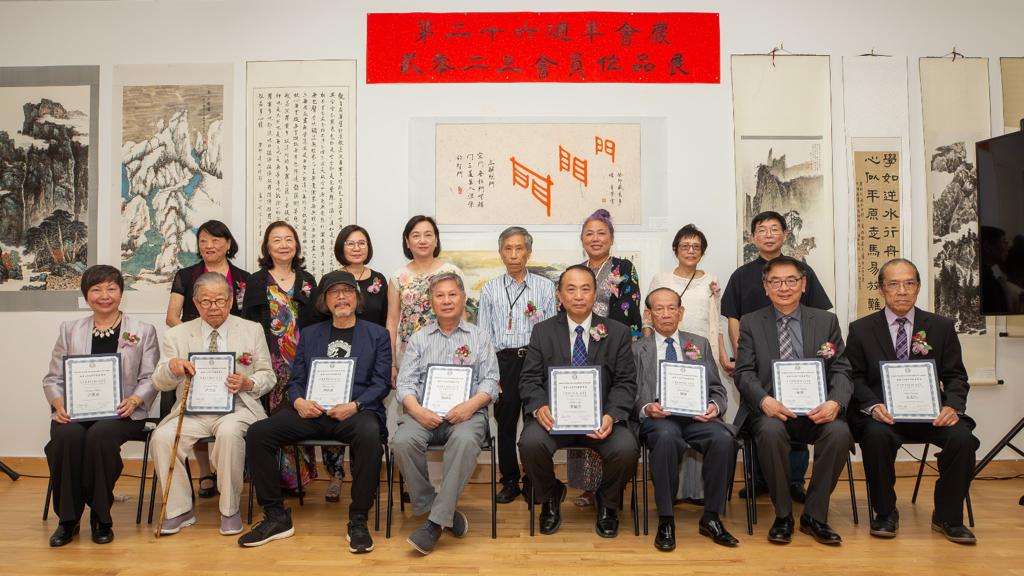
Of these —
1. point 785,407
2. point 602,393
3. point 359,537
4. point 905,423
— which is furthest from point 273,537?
point 905,423

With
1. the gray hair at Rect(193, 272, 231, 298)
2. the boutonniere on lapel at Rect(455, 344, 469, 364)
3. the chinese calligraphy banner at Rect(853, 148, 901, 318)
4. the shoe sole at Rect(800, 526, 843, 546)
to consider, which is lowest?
the shoe sole at Rect(800, 526, 843, 546)

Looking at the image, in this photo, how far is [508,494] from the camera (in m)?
4.25

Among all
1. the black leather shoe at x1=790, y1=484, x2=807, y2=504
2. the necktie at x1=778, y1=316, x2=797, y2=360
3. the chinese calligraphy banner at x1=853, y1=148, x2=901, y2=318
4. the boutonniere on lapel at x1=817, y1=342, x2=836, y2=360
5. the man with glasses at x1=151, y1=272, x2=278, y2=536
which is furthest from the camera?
the chinese calligraphy banner at x1=853, y1=148, x2=901, y2=318

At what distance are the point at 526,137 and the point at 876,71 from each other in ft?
8.96

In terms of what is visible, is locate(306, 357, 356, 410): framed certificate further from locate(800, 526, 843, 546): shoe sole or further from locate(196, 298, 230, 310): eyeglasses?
locate(800, 526, 843, 546): shoe sole

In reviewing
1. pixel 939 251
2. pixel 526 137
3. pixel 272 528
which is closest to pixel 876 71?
pixel 939 251

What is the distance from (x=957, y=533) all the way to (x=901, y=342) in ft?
3.45

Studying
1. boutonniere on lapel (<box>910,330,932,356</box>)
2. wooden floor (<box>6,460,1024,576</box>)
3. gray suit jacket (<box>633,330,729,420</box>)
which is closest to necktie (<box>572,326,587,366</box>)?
gray suit jacket (<box>633,330,729,420</box>)

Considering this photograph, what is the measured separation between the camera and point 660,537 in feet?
11.1

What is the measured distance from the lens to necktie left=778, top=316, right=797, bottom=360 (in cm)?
385

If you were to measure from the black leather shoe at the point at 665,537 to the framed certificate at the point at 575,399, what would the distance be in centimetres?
59

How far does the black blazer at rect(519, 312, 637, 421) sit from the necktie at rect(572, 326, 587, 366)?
0.08ft

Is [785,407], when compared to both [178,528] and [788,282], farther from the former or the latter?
[178,528]

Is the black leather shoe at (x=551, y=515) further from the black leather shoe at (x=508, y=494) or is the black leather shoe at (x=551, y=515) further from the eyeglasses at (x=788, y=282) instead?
the eyeglasses at (x=788, y=282)
